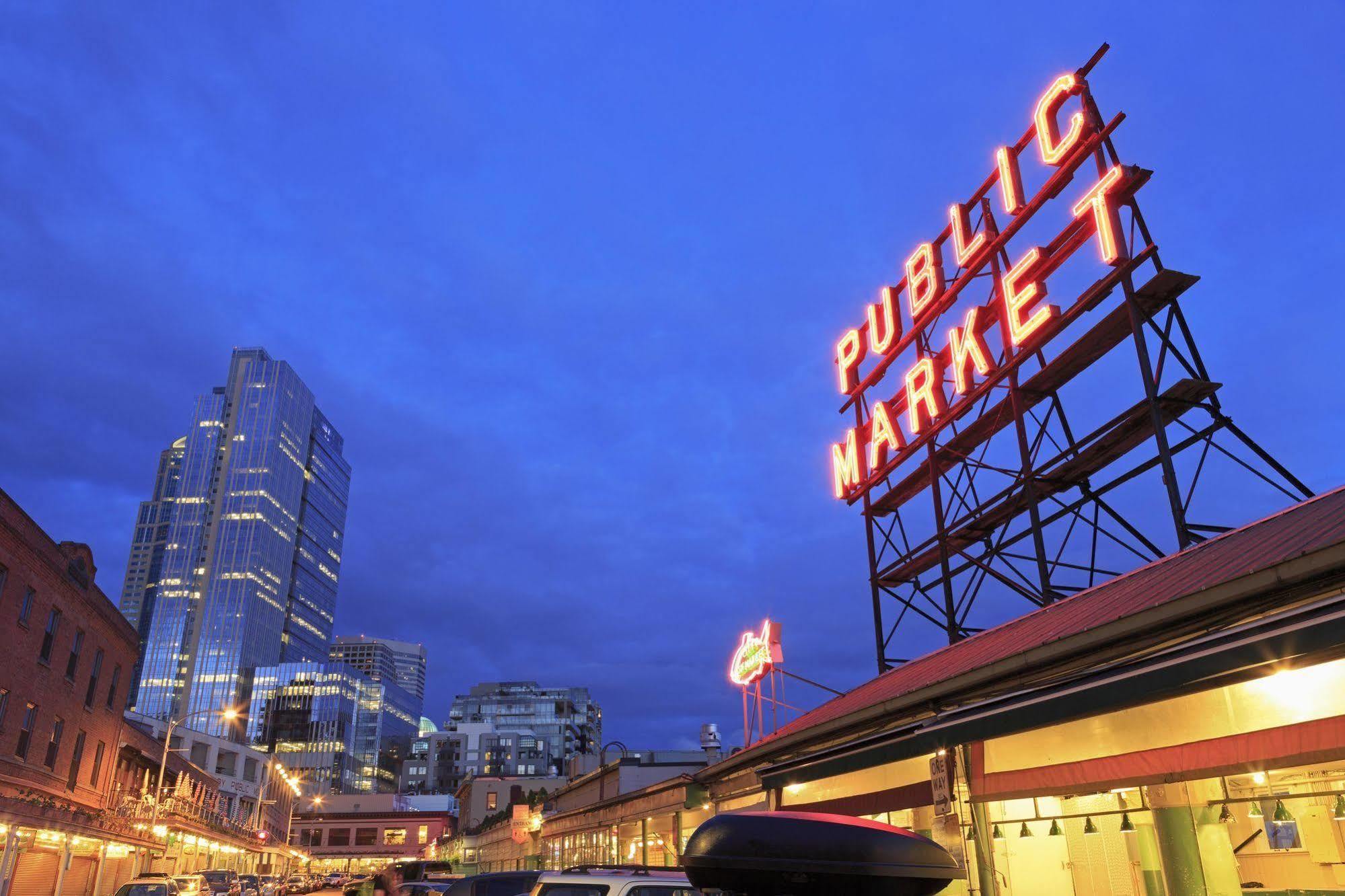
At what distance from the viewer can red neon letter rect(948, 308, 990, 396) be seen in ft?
71.4

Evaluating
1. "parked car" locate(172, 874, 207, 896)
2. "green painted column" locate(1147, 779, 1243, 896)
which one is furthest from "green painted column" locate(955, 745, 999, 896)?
"parked car" locate(172, 874, 207, 896)

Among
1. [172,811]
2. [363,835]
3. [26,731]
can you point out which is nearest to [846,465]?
[26,731]

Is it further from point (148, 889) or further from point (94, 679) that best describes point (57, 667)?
point (148, 889)

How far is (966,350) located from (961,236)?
378cm

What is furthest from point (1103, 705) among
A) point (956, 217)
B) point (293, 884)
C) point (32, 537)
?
point (293, 884)

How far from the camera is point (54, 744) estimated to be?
35.8 metres

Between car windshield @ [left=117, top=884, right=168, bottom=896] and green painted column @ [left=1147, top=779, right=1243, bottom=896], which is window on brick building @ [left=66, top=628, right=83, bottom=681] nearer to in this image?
car windshield @ [left=117, top=884, right=168, bottom=896]

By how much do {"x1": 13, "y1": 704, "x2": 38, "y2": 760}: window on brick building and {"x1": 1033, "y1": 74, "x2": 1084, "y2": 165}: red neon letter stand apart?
3707 centimetres

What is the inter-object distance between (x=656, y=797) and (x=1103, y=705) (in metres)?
19.6

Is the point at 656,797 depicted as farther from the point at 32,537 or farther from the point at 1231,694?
the point at 32,537

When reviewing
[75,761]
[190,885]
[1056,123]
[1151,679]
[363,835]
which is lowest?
[190,885]

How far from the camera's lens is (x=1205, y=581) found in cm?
944

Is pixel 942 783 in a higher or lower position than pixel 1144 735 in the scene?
lower

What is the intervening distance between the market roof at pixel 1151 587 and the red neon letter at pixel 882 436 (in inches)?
336
